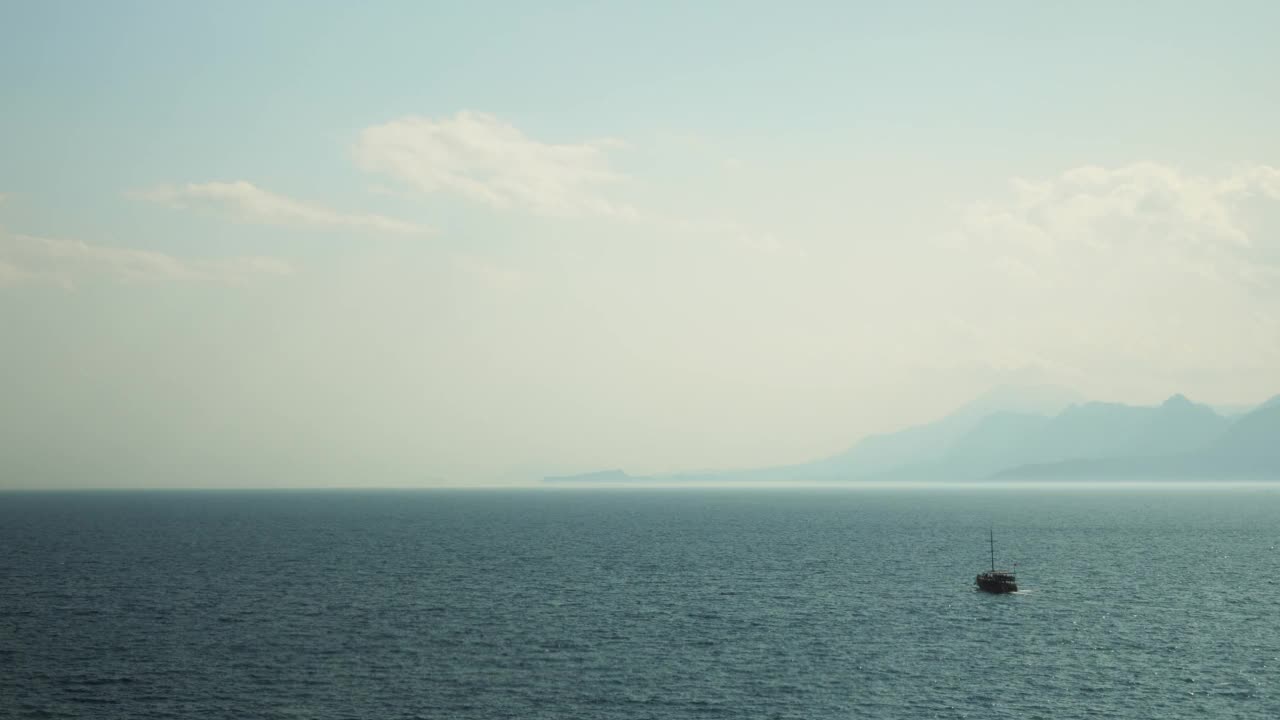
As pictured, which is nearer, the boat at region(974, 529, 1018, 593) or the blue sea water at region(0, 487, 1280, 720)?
the blue sea water at region(0, 487, 1280, 720)

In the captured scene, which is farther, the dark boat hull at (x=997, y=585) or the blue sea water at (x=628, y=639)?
the dark boat hull at (x=997, y=585)

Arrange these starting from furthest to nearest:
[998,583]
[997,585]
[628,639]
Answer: [998,583], [997,585], [628,639]

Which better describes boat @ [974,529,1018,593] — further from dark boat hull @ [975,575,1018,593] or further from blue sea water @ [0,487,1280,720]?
blue sea water @ [0,487,1280,720]

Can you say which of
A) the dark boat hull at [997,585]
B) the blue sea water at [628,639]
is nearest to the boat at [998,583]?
the dark boat hull at [997,585]

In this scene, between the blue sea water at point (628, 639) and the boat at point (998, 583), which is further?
the boat at point (998, 583)

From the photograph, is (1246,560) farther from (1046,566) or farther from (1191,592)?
(1191,592)

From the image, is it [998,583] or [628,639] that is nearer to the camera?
[628,639]

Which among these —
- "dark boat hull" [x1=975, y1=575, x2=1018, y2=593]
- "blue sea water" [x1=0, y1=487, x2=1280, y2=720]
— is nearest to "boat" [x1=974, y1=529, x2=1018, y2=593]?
"dark boat hull" [x1=975, y1=575, x2=1018, y2=593]

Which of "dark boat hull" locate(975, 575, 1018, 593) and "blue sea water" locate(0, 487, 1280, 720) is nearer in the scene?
"blue sea water" locate(0, 487, 1280, 720)

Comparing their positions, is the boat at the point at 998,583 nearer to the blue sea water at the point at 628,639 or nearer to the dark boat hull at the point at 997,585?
the dark boat hull at the point at 997,585

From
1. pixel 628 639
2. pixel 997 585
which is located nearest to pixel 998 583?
pixel 997 585

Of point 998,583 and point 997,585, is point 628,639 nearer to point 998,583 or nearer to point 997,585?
point 997,585

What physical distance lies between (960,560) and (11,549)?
6771 inches

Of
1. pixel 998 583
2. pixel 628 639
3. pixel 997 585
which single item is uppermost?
pixel 998 583
